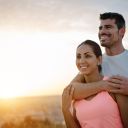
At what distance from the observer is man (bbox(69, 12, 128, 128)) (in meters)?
4.92

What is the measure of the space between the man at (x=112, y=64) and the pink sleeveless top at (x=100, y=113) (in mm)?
65

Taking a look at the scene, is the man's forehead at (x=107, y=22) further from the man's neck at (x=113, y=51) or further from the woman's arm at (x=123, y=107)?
the woman's arm at (x=123, y=107)

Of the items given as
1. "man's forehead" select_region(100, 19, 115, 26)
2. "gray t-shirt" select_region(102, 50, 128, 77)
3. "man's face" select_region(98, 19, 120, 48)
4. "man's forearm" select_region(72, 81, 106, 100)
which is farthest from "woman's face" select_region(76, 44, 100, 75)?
"man's forehead" select_region(100, 19, 115, 26)

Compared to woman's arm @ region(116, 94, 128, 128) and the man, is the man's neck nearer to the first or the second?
the man

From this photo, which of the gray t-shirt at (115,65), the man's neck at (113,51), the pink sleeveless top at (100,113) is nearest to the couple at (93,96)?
the pink sleeveless top at (100,113)

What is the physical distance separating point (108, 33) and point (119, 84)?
57.6 inches

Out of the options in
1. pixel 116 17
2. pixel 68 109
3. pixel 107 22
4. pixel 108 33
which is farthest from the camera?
pixel 116 17

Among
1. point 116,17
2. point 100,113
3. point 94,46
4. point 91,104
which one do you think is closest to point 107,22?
point 116,17

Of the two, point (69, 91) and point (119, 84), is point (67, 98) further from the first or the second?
point (119, 84)

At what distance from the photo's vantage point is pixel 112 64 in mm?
6031

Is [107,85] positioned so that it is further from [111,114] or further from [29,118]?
[29,118]

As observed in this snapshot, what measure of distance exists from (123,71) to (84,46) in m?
1.09

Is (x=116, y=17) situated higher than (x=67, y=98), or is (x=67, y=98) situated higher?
(x=116, y=17)

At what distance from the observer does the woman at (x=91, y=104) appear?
4895mm
